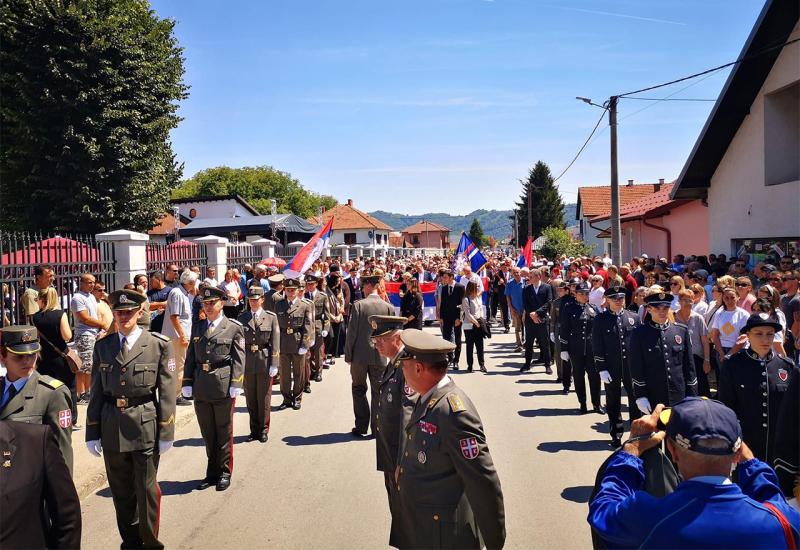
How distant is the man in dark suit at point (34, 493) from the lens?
2.83 m

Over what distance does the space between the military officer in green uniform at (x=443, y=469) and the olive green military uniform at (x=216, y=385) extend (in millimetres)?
3329

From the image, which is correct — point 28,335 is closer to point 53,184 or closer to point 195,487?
point 195,487

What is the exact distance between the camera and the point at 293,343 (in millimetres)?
9773

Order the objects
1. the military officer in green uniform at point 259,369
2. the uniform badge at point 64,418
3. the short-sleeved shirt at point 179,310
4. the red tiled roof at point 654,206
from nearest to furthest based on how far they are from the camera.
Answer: the uniform badge at point 64,418 < the military officer in green uniform at point 259,369 < the short-sleeved shirt at point 179,310 < the red tiled roof at point 654,206

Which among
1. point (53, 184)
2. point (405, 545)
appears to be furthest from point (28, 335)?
point (53, 184)

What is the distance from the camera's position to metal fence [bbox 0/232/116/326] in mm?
9297

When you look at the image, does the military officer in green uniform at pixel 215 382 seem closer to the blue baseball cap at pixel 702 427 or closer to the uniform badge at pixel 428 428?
the uniform badge at pixel 428 428

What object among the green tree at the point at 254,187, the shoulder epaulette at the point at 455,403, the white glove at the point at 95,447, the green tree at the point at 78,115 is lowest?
the white glove at the point at 95,447

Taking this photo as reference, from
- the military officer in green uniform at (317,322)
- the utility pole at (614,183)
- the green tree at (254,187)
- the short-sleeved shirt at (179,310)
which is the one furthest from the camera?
the green tree at (254,187)

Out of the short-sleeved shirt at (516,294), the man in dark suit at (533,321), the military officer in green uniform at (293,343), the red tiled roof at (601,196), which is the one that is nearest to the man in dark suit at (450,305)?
the man in dark suit at (533,321)

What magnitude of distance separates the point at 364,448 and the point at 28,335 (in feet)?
14.8

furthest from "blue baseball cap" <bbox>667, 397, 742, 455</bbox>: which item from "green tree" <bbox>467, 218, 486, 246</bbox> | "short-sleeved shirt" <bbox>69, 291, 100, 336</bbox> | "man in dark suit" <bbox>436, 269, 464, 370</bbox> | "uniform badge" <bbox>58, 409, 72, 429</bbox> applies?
"green tree" <bbox>467, 218, 486, 246</bbox>

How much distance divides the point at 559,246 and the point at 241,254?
62.4 feet

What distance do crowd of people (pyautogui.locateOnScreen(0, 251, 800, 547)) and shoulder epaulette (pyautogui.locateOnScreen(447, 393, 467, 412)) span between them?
0.02 metres
